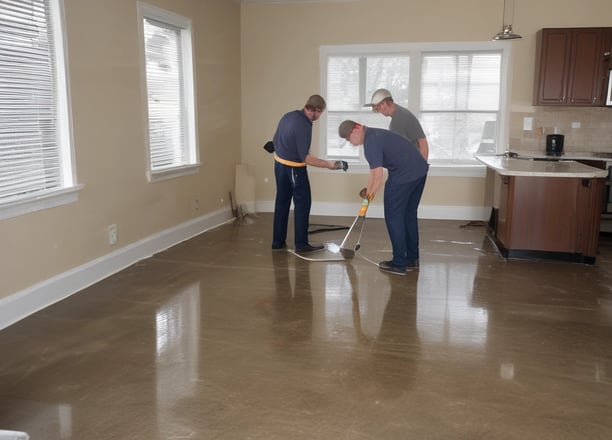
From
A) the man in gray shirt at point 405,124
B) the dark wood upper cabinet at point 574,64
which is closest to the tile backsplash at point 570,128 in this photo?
the dark wood upper cabinet at point 574,64

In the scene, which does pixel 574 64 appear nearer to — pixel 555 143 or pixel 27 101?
pixel 555 143

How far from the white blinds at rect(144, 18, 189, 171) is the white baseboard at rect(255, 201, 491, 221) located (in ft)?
6.73

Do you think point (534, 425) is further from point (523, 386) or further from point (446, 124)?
point (446, 124)

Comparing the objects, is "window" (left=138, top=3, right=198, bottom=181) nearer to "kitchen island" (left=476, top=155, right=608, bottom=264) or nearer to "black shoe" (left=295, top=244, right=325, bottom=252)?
"black shoe" (left=295, top=244, right=325, bottom=252)

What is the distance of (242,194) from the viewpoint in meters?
7.12

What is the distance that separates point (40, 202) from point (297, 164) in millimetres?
2218

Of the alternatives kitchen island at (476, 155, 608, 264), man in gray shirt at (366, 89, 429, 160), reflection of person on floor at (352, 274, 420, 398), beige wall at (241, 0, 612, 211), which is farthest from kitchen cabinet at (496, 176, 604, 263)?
beige wall at (241, 0, 612, 211)

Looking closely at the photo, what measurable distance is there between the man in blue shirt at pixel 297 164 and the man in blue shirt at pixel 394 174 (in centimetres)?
75

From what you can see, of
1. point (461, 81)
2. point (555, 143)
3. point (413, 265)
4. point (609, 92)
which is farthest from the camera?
point (461, 81)

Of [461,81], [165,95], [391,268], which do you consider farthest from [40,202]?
[461,81]

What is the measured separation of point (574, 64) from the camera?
6.19 m

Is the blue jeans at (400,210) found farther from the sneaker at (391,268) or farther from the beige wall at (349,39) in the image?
the beige wall at (349,39)

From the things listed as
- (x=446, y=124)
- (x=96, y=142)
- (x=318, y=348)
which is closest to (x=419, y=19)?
(x=446, y=124)

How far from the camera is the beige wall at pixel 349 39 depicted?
6.50 metres
